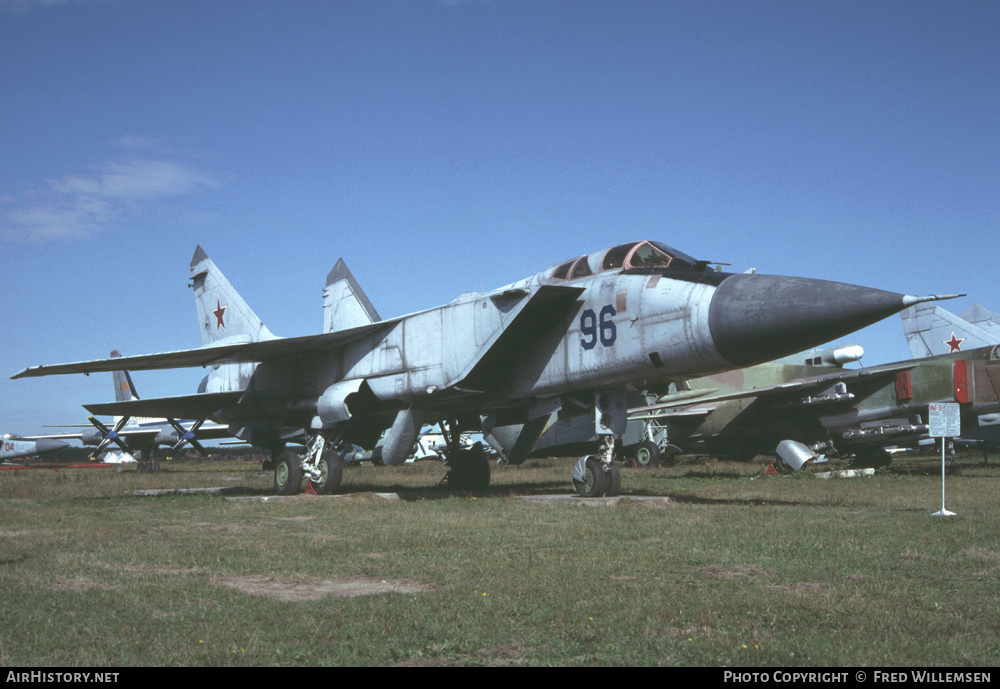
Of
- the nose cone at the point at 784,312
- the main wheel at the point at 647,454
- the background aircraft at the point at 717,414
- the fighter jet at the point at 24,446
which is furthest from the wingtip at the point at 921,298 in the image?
Answer: the fighter jet at the point at 24,446

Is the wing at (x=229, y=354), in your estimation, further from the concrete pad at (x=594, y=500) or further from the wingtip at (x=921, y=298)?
Result: the wingtip at (x=921, y=298)

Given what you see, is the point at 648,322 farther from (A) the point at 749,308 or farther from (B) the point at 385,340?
(B) the point at 385,340

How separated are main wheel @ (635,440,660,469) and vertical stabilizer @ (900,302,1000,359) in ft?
37.6

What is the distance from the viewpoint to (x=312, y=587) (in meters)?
6.30

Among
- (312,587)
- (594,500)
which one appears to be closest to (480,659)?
(312,587)

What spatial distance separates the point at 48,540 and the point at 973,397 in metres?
22.1

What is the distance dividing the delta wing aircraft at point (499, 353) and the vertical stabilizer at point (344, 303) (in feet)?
0.13

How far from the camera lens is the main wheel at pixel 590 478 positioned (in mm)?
13281

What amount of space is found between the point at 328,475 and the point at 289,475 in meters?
0.81

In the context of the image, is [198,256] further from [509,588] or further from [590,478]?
[509,588]

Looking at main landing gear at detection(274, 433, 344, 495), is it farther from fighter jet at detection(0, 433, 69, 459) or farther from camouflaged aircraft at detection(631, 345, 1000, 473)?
fighter jet at detection(0, 433, 69, 459)
